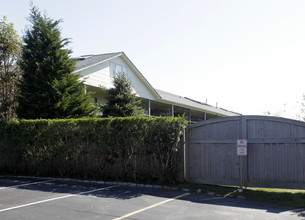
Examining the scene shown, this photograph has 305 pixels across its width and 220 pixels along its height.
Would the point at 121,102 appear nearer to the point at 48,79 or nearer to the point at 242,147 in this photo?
the point at 48,79

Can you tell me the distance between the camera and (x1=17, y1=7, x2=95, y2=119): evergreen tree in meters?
14.1

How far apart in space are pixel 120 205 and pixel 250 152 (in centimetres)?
460

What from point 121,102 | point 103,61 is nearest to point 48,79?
point 121,102

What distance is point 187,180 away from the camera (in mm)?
10188

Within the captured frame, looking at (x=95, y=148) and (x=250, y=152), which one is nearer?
(x=250, y=152)

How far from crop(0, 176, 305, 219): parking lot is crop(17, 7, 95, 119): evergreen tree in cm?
531

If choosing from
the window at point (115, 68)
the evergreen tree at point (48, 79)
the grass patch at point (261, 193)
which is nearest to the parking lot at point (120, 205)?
the grass patch at point (261, 193)

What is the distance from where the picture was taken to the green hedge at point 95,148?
10.0 metres

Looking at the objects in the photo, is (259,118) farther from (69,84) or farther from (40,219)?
(69,84)

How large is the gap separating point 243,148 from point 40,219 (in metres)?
6.11

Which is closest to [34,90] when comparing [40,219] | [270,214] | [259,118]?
[40,219]

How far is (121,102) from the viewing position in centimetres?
1623

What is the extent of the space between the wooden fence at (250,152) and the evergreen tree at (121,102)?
21.3 ft

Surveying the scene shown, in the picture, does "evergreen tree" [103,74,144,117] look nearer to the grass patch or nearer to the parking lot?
the parking lot
